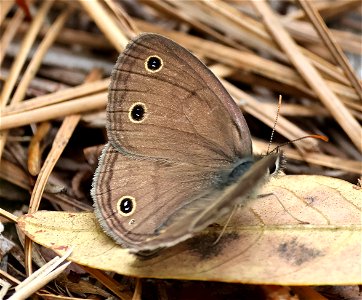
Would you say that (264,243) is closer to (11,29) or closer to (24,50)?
(24,50)

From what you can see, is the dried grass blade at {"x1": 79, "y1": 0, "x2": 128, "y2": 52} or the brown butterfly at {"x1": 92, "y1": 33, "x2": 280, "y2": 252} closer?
the brown butterfly at {"x1": 92, "y1": 33, "x2": 280, "y2": 252}

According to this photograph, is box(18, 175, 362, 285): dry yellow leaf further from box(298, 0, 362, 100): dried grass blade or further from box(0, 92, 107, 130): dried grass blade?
box(298, 0, 362, 100): dried grass blade

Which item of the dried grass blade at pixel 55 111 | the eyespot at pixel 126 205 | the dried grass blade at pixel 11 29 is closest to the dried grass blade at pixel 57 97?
the dried grass blade at pixel 55 111

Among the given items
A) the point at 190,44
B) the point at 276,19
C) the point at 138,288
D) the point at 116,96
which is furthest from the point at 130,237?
the point at 276,19

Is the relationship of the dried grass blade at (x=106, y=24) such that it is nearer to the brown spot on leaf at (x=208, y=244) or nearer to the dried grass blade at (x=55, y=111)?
the dried grass blade at (x=55, y=111)

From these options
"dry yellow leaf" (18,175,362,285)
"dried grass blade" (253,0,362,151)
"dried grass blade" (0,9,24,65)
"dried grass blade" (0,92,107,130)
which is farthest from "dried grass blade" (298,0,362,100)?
"dried grass blade" (0,9,24,65)

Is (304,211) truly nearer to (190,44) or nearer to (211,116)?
(211,116)
